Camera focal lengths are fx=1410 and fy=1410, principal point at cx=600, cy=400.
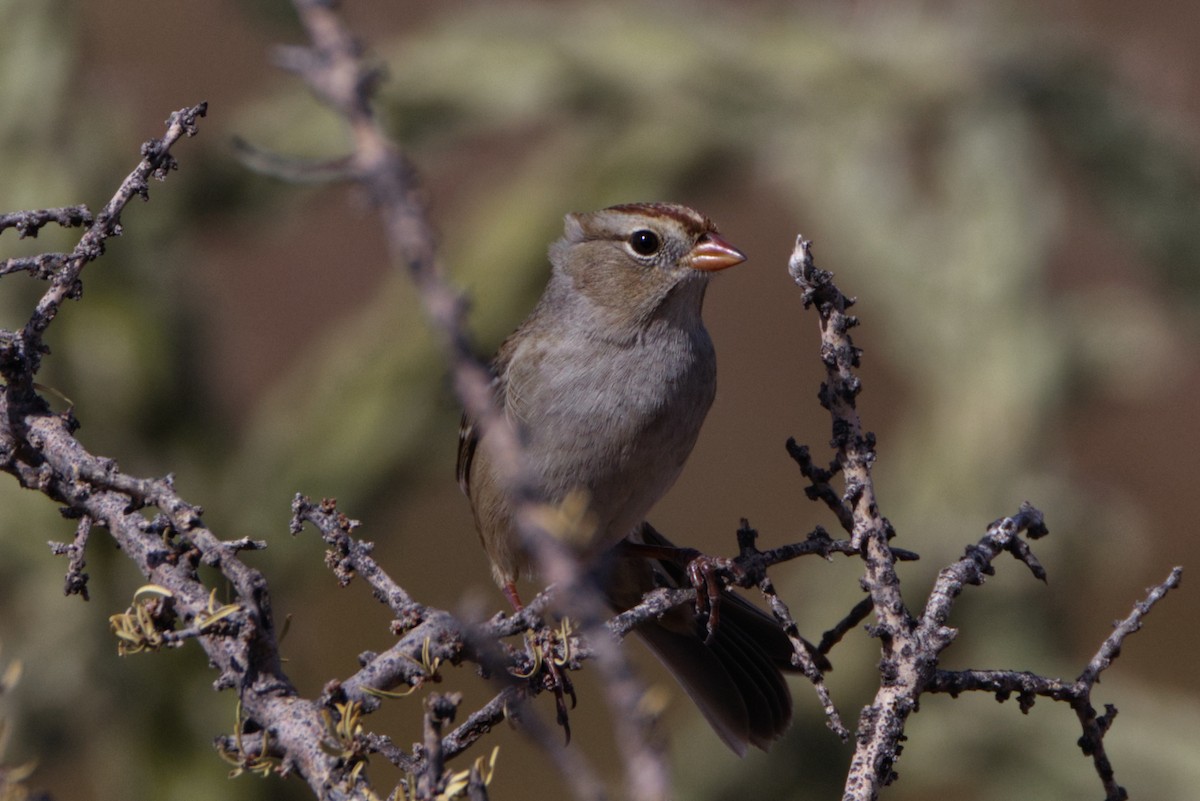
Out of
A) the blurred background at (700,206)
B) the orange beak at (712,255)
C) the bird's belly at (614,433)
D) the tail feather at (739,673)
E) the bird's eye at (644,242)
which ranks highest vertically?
the blurred background at (700,206)

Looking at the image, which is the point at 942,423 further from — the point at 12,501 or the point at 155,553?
the point at 155,553

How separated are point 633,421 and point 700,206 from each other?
283cm

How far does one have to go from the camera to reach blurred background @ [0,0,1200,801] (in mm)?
4688

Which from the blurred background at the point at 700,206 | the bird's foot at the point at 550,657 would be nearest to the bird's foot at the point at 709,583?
the bird's foot at the point at 550,657

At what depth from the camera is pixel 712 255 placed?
3.65m

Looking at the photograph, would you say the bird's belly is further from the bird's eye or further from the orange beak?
the bird's eye

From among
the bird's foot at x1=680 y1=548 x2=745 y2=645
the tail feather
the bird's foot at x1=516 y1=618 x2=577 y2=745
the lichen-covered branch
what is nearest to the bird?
the tail feather

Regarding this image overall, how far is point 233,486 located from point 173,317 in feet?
2.04

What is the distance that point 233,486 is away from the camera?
16.2ft

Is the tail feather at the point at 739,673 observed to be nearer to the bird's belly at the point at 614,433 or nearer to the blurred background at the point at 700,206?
the bird's belly at the point at 614,433

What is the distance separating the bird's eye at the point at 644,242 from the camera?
375 centimetres

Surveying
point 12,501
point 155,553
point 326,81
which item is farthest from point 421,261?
point 12,501

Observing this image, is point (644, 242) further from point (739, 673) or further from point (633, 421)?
point (739, 673)

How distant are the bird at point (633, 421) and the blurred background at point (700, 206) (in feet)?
4.03
